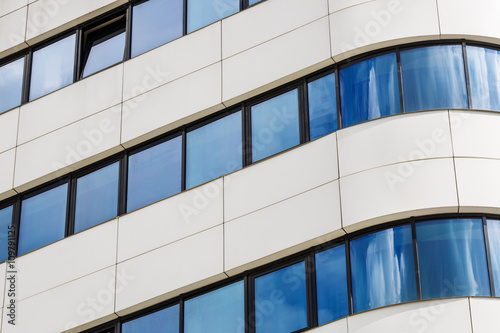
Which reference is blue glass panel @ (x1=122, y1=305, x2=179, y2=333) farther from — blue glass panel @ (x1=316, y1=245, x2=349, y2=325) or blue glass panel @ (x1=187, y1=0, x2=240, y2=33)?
blue glass panel @ (x1=187, y1=0, x2=240, y2=33)

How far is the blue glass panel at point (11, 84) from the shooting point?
98.0ft

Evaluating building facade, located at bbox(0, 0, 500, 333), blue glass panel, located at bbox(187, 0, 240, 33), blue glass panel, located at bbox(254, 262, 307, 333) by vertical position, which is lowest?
blue glass panel, located at bbox(254, 262, 307, 333)

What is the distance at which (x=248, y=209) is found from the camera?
79.8 feet

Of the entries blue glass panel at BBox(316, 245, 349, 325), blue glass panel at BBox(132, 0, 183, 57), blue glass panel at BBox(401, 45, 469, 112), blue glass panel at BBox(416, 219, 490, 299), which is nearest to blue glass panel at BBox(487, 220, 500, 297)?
blue glass panel at BBox(416, 219, 490, 299)

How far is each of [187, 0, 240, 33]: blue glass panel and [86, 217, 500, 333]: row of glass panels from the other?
6.42m

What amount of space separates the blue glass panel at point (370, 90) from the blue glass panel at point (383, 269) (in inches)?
101

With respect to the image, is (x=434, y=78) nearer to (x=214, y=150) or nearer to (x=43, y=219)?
(x=214, y=150)

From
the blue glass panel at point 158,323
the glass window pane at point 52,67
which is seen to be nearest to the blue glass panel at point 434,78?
the blue glass panel at point 158,323

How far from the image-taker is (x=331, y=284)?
75.1ft

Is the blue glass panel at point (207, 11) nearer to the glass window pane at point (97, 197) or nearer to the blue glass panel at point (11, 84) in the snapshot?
the glass window pane at point (97, 197)

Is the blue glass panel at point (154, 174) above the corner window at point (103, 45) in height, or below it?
below

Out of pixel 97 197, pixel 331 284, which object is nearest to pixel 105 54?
pixel 97 197

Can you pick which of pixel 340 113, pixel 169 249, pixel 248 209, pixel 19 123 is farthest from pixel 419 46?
pixel 19 123

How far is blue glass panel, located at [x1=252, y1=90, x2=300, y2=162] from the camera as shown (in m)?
24.9
